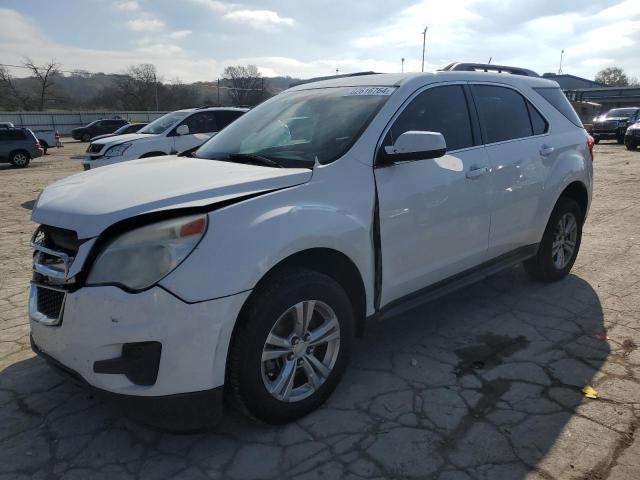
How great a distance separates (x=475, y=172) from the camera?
357 centimetres

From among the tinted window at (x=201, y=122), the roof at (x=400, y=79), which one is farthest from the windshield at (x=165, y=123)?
the roof at (x=400, y=79)

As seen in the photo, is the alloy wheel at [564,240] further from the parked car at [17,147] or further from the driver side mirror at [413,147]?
the parked car at [17,147]

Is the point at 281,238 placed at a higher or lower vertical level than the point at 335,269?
higher

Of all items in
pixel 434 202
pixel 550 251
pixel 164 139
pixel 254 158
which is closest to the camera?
pixel 254 158

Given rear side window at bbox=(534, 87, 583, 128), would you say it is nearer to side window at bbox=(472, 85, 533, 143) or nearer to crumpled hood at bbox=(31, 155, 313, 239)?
side window at bbox=(472, 85, 533, 143)

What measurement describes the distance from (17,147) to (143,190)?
20.7 m

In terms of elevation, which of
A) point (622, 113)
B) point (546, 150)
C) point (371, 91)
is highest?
point (371, 91)

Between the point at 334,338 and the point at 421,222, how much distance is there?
3.08ft

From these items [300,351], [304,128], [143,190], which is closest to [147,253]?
[143,190]

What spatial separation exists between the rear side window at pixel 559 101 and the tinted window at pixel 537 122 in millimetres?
276

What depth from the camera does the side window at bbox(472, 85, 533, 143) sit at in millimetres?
3883

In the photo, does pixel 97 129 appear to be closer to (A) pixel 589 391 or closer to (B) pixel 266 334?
(B) pixel 266 334

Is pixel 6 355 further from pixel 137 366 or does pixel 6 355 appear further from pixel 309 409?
pixel 309 409

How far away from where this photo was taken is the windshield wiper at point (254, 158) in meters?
2.99
